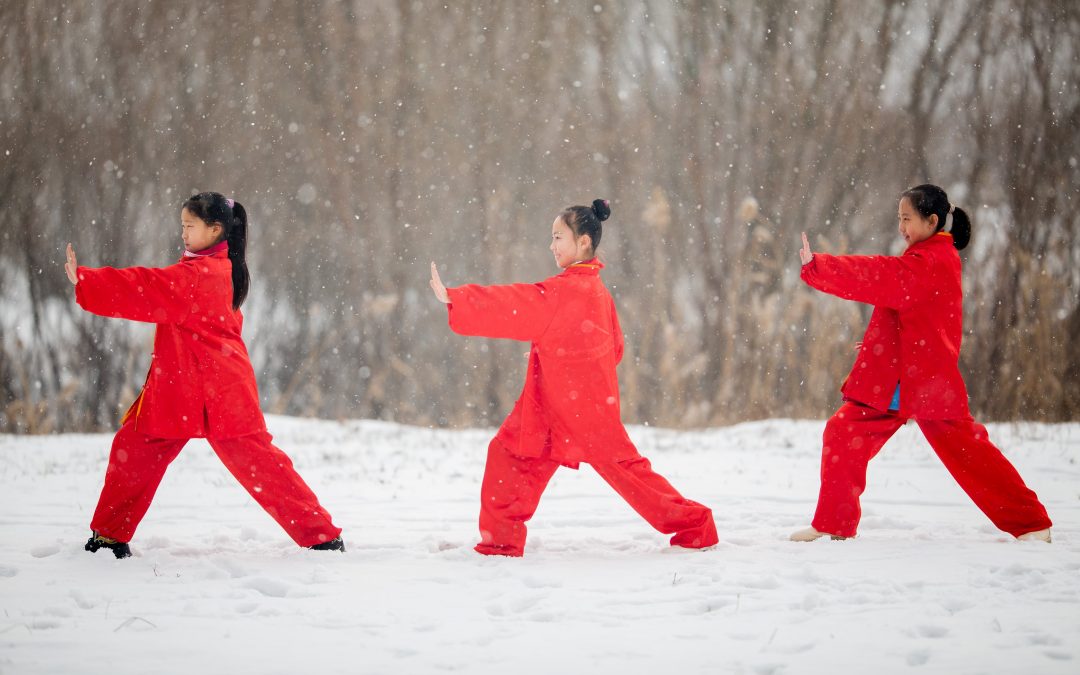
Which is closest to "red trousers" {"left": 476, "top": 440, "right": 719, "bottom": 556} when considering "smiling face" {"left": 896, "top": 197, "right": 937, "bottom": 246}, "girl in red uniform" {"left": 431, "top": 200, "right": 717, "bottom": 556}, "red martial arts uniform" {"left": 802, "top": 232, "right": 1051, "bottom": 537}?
"girl in red uniform" {"left": 431, "top": 200, "right": 717, "bottom": 556}

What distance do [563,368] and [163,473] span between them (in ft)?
4.59

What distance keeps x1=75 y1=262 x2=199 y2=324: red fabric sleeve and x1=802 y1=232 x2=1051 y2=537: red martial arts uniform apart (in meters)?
2.14

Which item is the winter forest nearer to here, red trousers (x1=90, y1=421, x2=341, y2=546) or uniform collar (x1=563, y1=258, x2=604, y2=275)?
uniform collar (x1=563, y1=258, x2=604, y2=275)

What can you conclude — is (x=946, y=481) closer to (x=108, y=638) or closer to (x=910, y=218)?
(x=910, y=218)

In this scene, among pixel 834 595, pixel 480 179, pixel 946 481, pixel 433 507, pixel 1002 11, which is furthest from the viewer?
→ pixel 480 179

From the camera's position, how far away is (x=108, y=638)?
7.86 feet

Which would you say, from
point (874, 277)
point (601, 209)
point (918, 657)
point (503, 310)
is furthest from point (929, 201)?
point (918, 657)

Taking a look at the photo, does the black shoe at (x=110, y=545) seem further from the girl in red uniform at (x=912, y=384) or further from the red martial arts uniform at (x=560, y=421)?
the girl in red uniform at (x=912, y=384)

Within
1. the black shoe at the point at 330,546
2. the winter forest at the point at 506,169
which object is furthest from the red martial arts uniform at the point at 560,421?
the winter forest at the point at 506,169

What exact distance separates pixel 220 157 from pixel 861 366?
6.63 meters

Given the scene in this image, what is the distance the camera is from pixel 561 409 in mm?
3408

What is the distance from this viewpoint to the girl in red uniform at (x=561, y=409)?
336 centimetres

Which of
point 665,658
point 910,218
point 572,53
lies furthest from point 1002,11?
point 665,658

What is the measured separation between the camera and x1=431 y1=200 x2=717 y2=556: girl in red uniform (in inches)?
132
